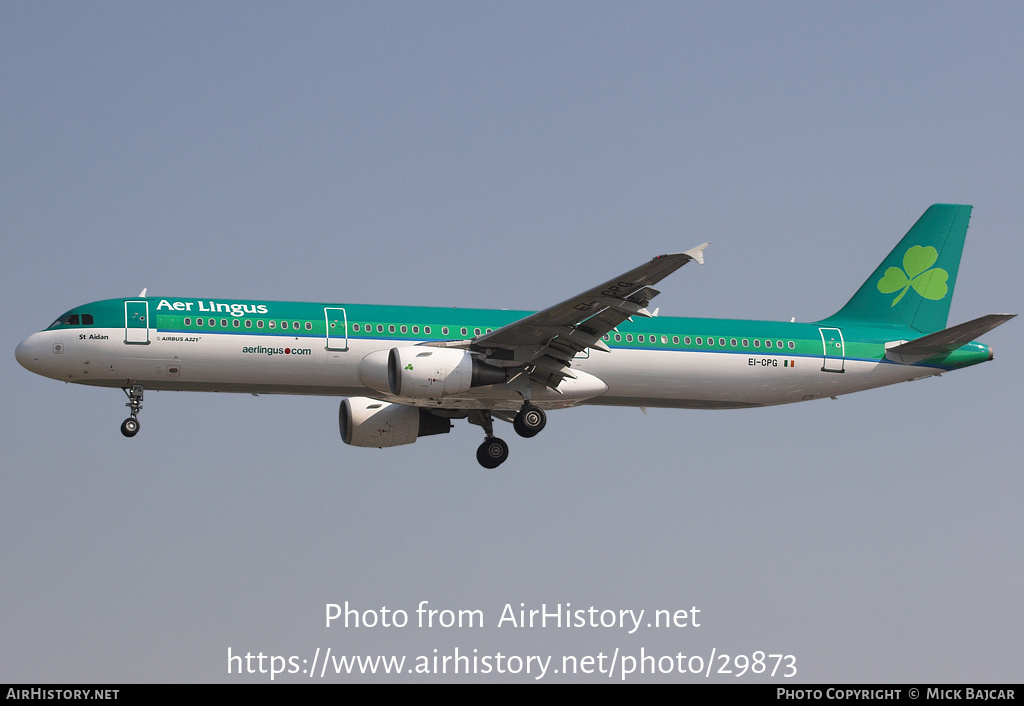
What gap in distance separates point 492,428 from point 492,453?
3.87ft

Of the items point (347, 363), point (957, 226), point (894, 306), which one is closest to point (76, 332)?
point (347, 363)

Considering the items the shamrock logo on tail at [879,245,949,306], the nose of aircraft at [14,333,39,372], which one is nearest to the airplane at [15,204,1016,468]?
the nose of aircraft at [14,333,39,372]

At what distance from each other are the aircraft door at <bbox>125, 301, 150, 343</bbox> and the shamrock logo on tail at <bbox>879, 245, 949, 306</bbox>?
22.8 meters

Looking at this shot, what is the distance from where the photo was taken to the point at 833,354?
3991 cm

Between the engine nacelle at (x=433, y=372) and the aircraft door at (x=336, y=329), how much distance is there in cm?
183

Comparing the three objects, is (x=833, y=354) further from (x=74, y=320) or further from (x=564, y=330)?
(x=74, y=320)

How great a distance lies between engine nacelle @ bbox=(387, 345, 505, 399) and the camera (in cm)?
3441

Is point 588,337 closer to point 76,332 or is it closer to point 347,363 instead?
point 347,363

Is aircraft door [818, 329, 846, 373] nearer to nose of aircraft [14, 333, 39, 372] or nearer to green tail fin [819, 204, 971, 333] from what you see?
green tail fin [819, 204, 971, 333]

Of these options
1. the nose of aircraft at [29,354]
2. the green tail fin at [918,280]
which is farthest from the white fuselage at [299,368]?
the green tail fin at [918,280]

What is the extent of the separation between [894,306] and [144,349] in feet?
75.9

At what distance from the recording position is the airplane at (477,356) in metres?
35.1

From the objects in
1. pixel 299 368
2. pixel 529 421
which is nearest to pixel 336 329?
pixel 299 368

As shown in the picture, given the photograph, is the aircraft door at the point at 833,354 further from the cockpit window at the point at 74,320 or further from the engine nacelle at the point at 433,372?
the cockpit window at the point at 74,320
